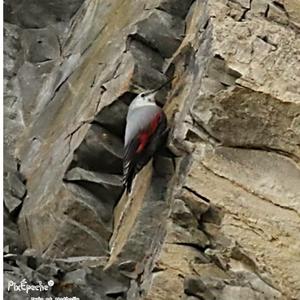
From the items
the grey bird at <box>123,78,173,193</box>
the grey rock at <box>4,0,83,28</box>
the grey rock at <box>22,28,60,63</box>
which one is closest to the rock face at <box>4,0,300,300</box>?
the grey bird at <box>123,78,173,193</box>

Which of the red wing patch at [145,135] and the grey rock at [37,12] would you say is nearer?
the red wing patch at [145,135]

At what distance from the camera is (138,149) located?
32.3 ft

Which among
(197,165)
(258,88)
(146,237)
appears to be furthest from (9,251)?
(258,88)

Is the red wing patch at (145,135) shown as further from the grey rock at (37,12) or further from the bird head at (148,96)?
the grey rock at (37,12)

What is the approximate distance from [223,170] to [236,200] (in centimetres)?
30

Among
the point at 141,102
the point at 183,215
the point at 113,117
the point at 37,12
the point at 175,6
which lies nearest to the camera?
the point at 183,215

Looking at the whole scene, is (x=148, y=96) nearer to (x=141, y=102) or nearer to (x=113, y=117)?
(x=141, y=102)

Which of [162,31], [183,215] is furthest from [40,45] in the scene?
[183,215]

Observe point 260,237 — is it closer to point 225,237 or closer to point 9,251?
point 225,237

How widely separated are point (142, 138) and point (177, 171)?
1.53 ft

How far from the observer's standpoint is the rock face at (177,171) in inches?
358

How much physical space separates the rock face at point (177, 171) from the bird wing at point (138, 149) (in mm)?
157

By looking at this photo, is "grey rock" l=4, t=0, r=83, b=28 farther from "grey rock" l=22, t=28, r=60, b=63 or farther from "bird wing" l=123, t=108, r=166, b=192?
"bird wing" l=123, t=108, r=166, b=192

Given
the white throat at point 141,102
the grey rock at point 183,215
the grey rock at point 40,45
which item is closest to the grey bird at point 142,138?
the white throat at point 141,102
